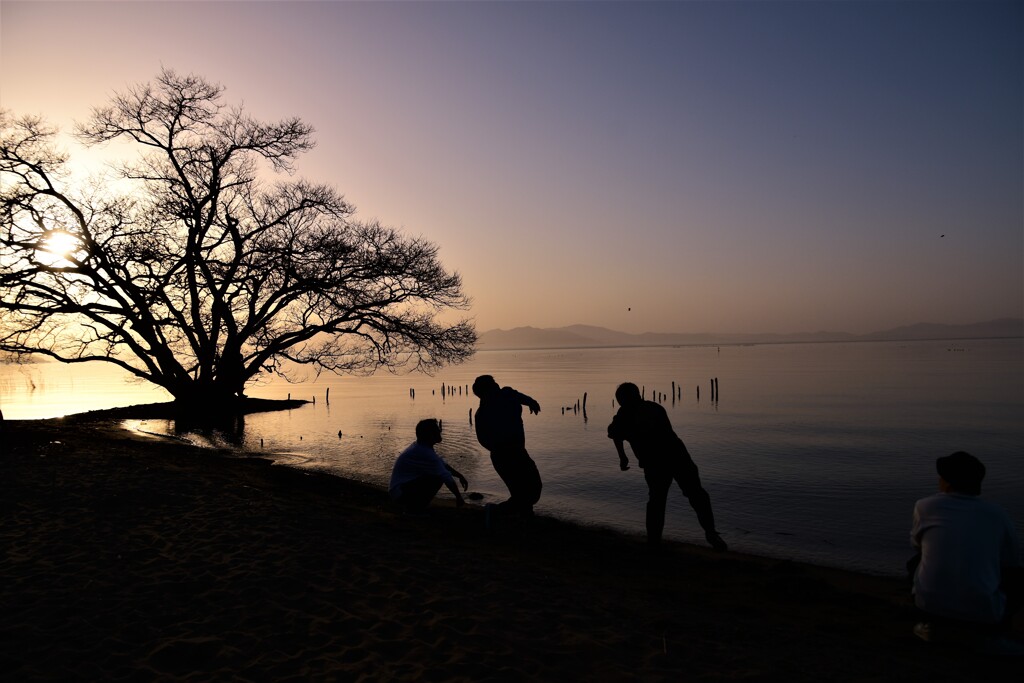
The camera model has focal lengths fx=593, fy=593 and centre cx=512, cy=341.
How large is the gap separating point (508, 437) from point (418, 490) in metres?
1.85

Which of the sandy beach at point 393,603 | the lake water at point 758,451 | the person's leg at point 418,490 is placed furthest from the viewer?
the lake water at point 758,451

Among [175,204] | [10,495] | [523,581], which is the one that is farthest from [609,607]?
[175,204]

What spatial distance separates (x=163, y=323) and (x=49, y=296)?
164 inches

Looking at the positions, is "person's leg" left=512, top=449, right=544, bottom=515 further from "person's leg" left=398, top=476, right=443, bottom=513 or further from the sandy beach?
"person's leg" left=398, top=476, right=443, bottom=513

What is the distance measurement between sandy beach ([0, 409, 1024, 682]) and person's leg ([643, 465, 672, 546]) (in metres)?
0.38

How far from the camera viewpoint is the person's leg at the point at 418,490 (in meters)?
9.29

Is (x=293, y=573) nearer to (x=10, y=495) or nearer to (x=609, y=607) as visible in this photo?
(x=609, y=607)

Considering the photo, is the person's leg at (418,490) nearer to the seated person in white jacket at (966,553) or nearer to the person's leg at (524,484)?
the person's leg at (524,484)

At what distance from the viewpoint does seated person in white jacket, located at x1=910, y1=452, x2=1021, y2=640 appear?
428 centimetres

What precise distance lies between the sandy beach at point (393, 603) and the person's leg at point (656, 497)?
1.26ft

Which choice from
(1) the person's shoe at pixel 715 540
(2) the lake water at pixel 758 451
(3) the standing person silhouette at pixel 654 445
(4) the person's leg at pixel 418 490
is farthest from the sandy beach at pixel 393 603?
(2) the lake water at pixel 758 451

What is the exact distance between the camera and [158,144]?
83.9 feet

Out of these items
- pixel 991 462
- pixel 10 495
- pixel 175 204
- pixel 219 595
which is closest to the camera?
pixel 219 595

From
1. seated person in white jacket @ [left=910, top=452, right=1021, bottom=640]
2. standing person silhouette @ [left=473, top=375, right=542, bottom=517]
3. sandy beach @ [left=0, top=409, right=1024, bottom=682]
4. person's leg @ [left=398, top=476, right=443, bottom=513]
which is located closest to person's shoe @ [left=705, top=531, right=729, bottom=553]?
sandy beach @ [left=0, top=409, right=1024, bottom=682]
